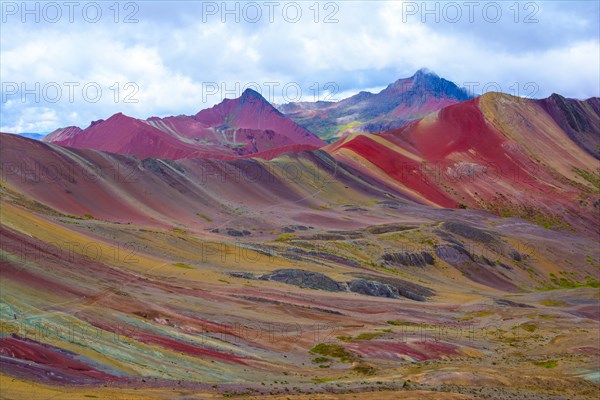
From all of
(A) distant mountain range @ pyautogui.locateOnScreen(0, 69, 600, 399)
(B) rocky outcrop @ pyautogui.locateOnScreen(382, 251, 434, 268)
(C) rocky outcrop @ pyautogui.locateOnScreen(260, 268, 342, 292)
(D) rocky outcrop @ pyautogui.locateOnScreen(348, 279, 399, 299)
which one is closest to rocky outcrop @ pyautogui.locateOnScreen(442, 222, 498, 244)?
(A) distant mountain range @ pyautogui.locateOnScreen(0, 69, 600, 399)

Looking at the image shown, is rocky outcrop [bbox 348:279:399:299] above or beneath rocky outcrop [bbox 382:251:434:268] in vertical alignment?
beneath

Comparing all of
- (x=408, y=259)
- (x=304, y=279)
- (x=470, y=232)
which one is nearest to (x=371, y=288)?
(x=304, y=279)

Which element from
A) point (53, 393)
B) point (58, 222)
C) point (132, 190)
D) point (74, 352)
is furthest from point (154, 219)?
point (53, 393)

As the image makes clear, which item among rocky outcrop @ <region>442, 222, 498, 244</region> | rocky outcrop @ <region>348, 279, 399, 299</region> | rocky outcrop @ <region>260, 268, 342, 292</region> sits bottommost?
rocky outcrop @ <region>348, 279, 399, 299</region>

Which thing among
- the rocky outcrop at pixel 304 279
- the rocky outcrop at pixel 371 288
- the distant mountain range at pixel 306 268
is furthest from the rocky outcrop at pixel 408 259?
the rocky outcrop at pixel 304 279

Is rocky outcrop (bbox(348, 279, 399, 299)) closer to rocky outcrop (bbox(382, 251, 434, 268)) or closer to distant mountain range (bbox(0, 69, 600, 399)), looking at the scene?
distant mountain range (bbox(0, 69, 600, 399))

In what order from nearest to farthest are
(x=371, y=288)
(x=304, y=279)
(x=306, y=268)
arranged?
(x=304, y=279)
(x=371, y=288)
(x=306, y=268)

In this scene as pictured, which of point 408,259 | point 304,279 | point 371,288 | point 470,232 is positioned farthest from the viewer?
point 470,232

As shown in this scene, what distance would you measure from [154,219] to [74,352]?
68775 mm

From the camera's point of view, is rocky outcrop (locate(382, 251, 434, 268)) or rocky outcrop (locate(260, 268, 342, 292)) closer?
rocky outcrop (locate(260, 268, 342, 292))

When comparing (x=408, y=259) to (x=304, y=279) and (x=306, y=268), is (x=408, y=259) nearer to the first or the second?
(x=306, y=268)

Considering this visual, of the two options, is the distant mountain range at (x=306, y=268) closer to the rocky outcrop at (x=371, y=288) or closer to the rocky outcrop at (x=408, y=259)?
the rocky outcrop at (x=371, y=288)

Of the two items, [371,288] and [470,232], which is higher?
[470,232]

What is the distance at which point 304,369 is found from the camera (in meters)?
41.2
